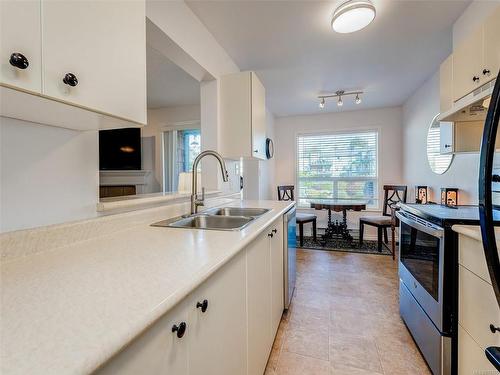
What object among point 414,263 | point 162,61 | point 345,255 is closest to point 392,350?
point 414,263

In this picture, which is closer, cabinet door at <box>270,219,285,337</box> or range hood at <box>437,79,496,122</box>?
range hood at <box>437,79,496,122</box>

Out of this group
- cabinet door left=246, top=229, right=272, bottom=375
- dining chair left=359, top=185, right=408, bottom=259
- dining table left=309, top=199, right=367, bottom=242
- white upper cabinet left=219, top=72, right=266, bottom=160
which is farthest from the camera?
dining table left=309, top=199, right=367, bottom=242

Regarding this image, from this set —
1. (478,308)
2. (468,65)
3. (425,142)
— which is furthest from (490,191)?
(425,142)

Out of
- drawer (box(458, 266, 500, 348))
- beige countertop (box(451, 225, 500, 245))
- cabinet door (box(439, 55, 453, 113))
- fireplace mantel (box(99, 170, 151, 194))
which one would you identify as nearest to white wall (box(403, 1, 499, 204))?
cabinet door (box(439, 55, 453, 113))

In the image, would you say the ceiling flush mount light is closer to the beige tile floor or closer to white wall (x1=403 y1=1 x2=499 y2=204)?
white wall (x1=403 y1=1 x2=499 y2=204)

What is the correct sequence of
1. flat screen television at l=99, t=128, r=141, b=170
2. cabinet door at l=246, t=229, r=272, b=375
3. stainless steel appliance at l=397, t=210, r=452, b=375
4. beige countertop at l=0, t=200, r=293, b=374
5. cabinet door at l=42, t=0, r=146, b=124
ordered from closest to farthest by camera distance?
beige countertop at l=0, t=200, r=293, b=374 < cabinet door at l=42, t=0, r=146, b=124 < cabinet door at l=246, t=229, r=272, b=375 < stainless steel appliance at l=397, t=210, r=452, b=375 < flat screen television at l=99, t=128, r=141, b=170

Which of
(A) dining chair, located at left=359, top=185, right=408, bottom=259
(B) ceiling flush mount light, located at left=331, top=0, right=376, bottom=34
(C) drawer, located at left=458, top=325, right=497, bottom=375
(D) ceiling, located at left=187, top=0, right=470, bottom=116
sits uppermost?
(D) ceiling, located at left=187, top=0, right=470, bottom=116

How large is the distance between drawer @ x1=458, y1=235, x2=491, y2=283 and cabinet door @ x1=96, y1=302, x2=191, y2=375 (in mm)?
1206

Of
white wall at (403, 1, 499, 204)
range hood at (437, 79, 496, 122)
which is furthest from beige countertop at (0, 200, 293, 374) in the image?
white wall at (403, 1, 499, 204)

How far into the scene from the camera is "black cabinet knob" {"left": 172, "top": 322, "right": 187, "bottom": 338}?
61 centimetres

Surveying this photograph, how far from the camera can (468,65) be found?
1.45 metres

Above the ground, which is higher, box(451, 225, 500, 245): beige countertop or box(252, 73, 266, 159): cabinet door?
box(252, 73, 266, 159): cabinet door

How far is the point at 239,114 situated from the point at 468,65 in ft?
5.51

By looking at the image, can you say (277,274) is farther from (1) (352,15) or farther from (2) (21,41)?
(1) (352,15)
